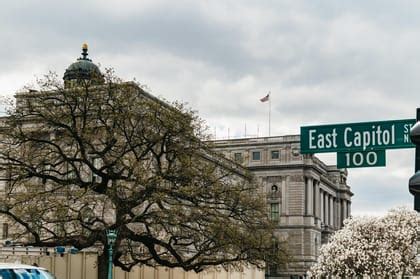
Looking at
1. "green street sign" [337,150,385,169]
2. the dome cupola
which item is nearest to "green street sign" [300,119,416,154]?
"green street sign" [337,150,385,169]

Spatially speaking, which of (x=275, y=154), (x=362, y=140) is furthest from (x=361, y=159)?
(x=275, y=154)

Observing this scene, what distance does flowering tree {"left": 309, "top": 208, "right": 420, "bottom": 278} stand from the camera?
74.2 metres

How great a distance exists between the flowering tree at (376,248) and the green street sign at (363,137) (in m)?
57.1

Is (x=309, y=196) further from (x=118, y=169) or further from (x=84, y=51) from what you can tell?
(x=118, y=169)

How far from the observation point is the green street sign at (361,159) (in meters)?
17.7

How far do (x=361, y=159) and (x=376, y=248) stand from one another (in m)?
59.8

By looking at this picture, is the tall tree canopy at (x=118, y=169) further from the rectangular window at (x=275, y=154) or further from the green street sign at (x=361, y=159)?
the rectangular window at (x=275, y=154)

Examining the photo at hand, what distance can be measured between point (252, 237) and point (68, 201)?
960 cm

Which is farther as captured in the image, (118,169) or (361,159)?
(118,169)

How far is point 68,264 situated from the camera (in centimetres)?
5666

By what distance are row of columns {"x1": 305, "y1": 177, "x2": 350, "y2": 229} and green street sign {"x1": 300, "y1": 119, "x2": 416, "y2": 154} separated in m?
105

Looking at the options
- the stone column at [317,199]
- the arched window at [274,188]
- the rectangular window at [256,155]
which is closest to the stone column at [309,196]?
the stone column at [317,199]

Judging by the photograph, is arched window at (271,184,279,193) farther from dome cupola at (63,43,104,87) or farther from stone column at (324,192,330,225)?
dome cupola at (63,43,104,87)

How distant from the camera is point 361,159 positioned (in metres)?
17.9
